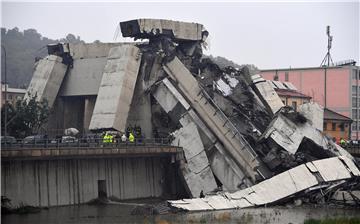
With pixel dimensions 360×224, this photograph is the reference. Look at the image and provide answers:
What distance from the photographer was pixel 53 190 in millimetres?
41969

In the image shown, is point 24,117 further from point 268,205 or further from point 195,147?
point 268,205

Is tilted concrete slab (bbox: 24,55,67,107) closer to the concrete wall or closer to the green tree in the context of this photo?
the green tree

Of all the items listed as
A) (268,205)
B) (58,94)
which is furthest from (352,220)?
(58,94)

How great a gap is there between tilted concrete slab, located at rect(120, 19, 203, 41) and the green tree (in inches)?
398

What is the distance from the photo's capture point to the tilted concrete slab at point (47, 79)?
5753cm

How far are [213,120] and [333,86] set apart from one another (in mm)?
43616

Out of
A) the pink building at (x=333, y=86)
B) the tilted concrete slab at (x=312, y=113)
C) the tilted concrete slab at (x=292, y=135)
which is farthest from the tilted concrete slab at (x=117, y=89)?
the pink building at (x=333, y=86)

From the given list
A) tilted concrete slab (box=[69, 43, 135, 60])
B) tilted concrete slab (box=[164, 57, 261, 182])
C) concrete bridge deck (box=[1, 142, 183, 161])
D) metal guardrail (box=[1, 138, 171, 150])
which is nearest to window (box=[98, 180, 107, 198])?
concrete bridge deck (box=[1, 142, 183, 161])

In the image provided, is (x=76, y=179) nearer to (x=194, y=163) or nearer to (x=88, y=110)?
(x=194, y=163)

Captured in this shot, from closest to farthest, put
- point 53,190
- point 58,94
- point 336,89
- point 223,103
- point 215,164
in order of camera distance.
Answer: point 53,190
point 215,164
point 223,103
point 58,94
point 336,89

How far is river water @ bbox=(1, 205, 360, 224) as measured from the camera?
37.1 metres

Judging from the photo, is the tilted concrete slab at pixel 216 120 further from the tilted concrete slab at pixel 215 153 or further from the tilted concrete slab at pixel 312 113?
the tilted concrete slab at pixel 312 113

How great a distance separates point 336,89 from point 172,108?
43.3 meters

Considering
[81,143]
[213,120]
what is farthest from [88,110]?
[81,143]
